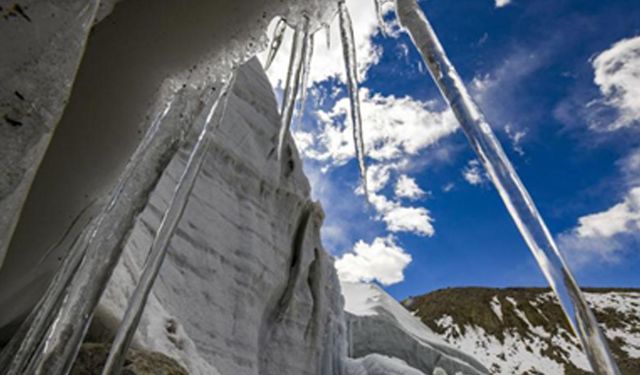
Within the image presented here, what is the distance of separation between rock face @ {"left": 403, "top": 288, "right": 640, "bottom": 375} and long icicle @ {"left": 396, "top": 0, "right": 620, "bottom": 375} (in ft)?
172

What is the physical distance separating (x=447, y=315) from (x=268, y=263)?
192 ft

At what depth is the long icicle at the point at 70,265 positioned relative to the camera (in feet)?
6.70

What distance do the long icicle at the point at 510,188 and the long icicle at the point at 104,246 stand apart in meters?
1.49

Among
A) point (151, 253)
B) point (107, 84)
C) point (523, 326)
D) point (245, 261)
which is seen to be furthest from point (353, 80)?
point (523, 326)

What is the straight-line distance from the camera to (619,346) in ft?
176

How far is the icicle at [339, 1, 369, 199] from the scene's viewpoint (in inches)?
139

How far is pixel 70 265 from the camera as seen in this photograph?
226cm

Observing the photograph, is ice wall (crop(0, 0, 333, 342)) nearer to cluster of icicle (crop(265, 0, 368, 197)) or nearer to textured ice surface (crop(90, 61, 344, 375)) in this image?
cluster of icicle (crop(265, 0, 368, 197))

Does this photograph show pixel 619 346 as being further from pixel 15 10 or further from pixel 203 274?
pixel 15 10

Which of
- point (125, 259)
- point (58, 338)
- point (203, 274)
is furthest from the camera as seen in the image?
point (203, 274)

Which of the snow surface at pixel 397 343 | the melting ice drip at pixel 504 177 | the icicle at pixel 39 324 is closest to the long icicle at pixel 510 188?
the melting ice drip at pixel 504 177

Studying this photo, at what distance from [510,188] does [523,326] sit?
67417mm

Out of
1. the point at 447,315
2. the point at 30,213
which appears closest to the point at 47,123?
the point at 30,213

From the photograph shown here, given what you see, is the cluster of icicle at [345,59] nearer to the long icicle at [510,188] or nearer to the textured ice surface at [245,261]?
the long icicle at [510,188]
